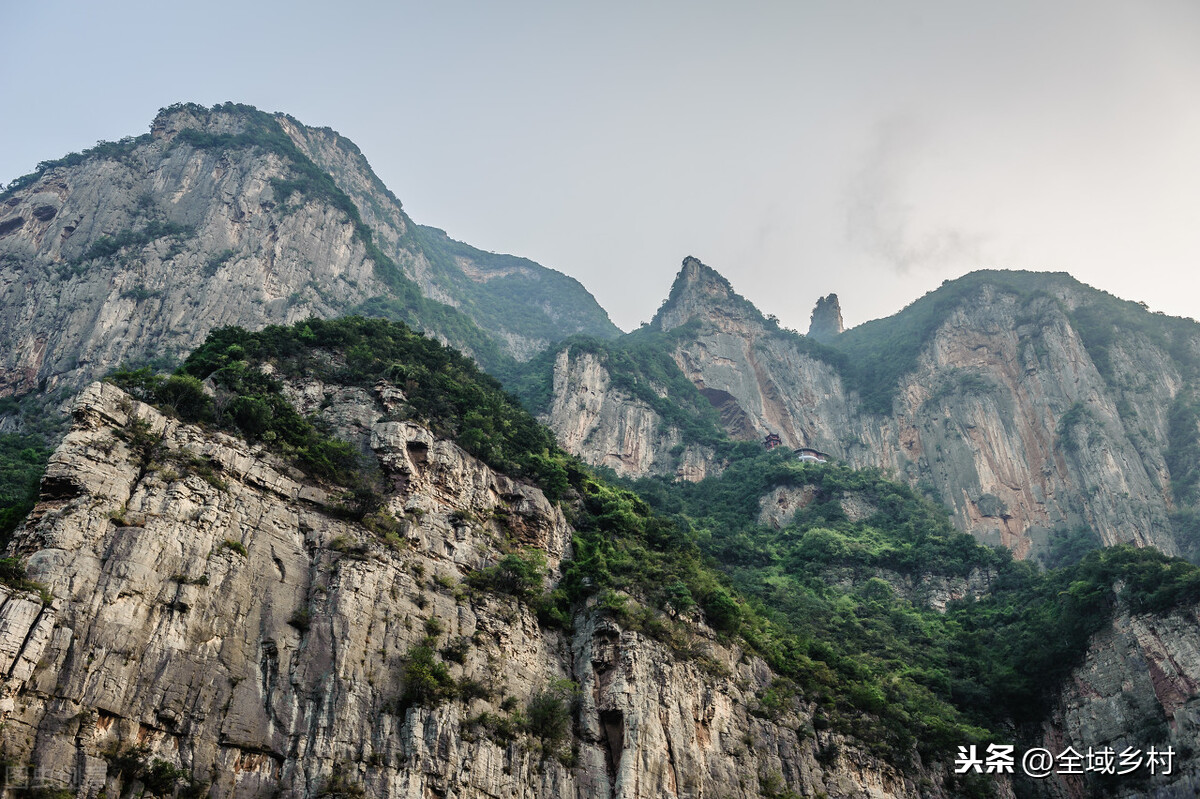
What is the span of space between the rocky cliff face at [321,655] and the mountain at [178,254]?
27530 millimetres

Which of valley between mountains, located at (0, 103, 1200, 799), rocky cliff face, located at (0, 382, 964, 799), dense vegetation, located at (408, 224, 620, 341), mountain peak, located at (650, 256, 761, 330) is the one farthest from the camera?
dense vegetation, located at (408, 224, 620, 341)

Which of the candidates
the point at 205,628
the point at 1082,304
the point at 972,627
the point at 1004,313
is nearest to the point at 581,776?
the point at 205,628

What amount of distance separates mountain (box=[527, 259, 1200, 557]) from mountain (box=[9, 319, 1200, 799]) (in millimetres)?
25372

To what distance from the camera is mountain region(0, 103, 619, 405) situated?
5119 cm

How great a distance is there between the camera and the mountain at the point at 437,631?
65.4ft

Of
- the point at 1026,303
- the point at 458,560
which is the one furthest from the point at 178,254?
the point at 1026,303

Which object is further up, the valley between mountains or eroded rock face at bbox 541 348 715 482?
eroded rock face at bbox 541 348 715 482

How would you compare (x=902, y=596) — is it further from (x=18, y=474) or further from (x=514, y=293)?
(x=514, y=293)

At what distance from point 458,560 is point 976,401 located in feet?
204

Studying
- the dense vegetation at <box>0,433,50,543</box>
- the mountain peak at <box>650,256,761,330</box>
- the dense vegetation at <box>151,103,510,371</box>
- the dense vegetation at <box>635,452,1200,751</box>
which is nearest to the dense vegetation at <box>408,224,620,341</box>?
the mountain peak at <box>650,256,761,330</box>

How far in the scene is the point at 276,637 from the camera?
22.9 meters

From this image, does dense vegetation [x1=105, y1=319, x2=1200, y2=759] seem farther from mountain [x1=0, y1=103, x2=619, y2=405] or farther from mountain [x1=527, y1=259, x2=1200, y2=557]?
mountain [x1=0, y1=103, x2=619, y2=405]

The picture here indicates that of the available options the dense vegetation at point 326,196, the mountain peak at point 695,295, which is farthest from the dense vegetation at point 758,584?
the mountain peak at point 695,295

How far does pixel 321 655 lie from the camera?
23.2 m
